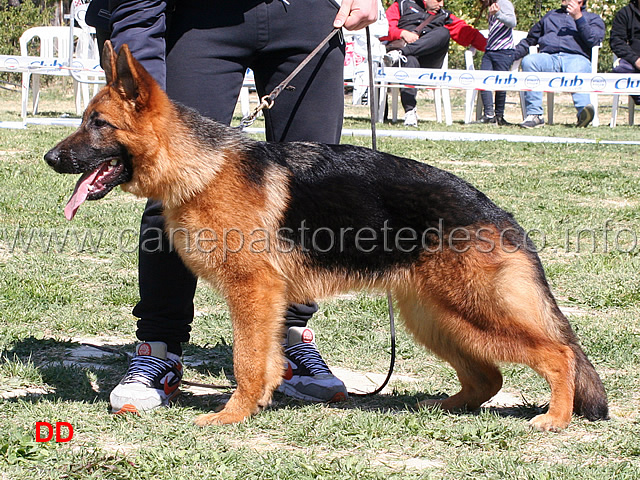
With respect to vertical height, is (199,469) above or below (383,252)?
below

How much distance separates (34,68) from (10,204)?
815cm

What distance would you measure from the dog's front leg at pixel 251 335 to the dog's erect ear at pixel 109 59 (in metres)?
1.03

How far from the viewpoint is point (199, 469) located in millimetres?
2750

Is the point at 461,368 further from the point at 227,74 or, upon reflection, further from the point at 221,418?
the point at 227,74

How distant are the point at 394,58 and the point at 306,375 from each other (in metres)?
13.1

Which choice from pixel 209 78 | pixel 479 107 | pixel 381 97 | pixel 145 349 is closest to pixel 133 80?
pixel 209 78

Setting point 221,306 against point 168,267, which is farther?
point 221,306

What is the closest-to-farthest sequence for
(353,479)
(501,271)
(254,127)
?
(353,479) < (501,271) < (254,127)

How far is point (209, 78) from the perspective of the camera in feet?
11.5

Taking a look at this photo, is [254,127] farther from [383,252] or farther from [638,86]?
[383,252]

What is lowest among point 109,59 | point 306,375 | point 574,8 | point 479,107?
point 479,107

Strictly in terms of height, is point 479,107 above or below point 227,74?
below

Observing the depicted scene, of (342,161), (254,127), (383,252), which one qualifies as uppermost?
(342,161)

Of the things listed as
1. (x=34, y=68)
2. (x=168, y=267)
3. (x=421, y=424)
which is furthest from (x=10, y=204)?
(x=34, y=68)
